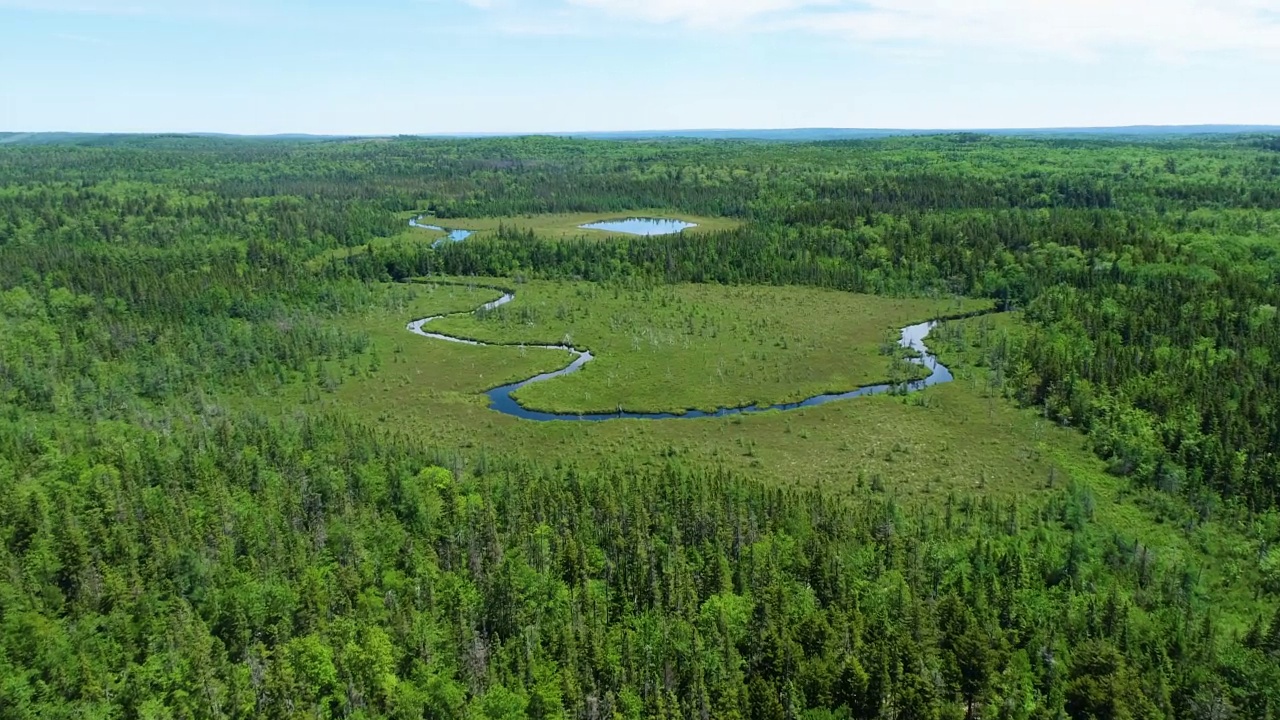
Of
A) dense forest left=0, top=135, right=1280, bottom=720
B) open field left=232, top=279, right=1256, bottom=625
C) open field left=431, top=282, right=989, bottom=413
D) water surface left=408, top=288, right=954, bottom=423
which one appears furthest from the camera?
open field left=431, top=282, right=989, bottom=413

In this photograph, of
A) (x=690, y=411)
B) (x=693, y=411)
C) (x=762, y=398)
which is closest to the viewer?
(x=693, y=411)

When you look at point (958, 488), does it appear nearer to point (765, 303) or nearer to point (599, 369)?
point (599, 369)

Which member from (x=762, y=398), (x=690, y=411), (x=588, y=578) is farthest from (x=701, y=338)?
(x=588, y=578)

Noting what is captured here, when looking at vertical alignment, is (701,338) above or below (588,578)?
above

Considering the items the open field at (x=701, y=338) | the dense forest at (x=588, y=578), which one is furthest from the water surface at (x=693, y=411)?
the dense forest at (x=588, y=578)

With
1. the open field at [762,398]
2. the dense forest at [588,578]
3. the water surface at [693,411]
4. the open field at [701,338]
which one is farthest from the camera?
the open field at [701,338]

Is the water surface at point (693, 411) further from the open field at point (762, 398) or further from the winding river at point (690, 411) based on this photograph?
the open field at point (762, 398)

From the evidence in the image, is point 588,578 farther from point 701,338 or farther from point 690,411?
point 701,338

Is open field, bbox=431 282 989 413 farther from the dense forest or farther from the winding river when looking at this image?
the dense forest

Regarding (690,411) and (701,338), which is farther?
(701,338)

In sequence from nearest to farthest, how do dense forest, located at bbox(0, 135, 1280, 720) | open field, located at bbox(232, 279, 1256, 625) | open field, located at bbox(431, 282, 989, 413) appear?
dense forest, located at bbox(0, 135, 1280, 720) < open field, located at bbox(232, 279, 1256, 625) < open field, located at bbox(431, 282, 989, 413)

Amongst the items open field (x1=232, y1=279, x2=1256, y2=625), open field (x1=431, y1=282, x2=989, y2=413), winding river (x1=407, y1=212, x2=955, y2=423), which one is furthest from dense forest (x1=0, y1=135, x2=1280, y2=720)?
open field (x1=431, y1=282, x2=989, y2=413)

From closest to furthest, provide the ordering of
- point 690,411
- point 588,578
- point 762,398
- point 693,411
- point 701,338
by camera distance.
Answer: point 588,578
point 693,411
point 690,411
point 762,398
point 701,338
